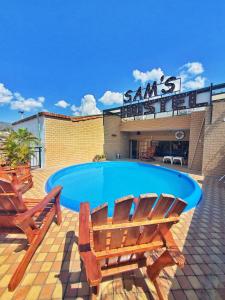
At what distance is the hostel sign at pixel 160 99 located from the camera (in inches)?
349

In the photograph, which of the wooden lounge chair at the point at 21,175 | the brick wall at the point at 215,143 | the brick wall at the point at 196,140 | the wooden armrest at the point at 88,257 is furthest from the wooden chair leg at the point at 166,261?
the brick wall at the point at 196,140

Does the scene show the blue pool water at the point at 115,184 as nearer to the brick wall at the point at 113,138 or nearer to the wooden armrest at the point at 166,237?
the wooden armrest at the point at 166,237

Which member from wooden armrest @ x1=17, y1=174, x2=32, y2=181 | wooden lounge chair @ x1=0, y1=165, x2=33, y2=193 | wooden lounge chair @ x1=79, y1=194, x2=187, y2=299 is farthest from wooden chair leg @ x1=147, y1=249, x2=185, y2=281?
wooden armrest @ x1=17, y1=174, x2=32, y2=181

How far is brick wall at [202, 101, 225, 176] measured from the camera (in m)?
6.86

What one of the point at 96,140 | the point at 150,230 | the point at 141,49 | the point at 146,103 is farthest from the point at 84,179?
the point at 141,49

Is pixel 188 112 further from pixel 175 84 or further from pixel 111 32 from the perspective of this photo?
pixel 111 32

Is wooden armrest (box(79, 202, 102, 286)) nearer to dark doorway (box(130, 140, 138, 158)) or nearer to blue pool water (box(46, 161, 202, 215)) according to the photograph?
blue pool water (box(46, 161, 202, 215))

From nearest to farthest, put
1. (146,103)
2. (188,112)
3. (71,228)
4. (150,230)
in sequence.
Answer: (150,230)
(71,228)
(188,112)
(146,103)

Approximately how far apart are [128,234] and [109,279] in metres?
0.84

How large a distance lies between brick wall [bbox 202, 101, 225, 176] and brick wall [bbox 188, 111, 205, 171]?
4.55 feet

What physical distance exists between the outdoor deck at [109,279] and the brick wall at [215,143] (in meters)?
5.19

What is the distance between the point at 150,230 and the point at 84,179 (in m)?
6.62

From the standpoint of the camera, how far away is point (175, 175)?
25.5ft

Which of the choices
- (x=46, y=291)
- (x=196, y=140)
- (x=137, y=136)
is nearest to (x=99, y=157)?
(x=137, y=136)
